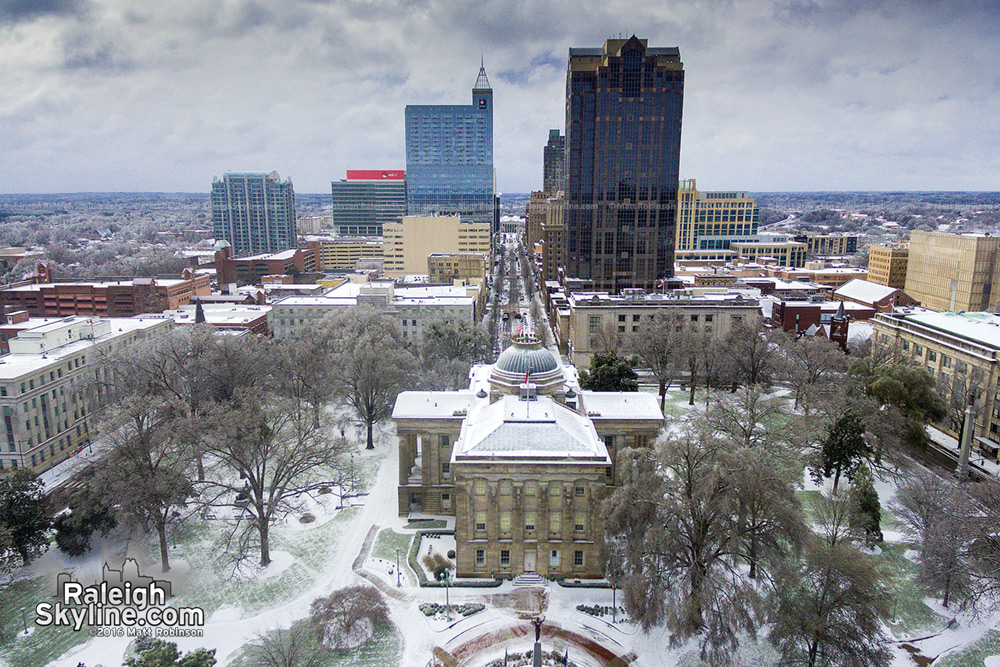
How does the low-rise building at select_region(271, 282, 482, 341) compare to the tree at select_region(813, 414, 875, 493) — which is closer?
the tree at select_region(813, 414, 875, 493)

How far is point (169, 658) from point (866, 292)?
158m

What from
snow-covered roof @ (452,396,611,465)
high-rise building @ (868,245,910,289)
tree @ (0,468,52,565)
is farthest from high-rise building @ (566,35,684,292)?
tree @ (0,468,52,565)

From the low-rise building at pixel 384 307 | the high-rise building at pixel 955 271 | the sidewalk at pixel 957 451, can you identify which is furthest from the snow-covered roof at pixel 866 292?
the low-rise building at pixel 384 307

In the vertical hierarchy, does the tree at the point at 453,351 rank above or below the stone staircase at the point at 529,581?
above

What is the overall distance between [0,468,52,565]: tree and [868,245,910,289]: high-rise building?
193762 mm

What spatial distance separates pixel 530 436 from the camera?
52031mm

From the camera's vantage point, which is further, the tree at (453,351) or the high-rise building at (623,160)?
the high-rise building at (623,160)

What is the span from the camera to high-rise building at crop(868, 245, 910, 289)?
173875mm


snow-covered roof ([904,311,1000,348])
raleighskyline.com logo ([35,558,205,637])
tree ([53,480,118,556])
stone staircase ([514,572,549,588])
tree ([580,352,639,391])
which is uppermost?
snow-covered roof ([904,311,1000,348])

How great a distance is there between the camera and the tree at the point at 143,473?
50650mm

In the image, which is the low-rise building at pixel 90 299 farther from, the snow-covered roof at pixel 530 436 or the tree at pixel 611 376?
the snow-covered roof at pixel 530 436

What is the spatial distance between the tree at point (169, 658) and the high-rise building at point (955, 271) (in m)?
160

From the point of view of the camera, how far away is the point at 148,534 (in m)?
55.2

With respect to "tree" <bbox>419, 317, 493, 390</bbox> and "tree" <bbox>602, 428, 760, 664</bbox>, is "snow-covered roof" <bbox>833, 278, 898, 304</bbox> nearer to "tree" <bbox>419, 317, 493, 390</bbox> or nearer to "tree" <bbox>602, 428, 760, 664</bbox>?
"tree" <bbox>419, 317, 493, 390</bbox>
